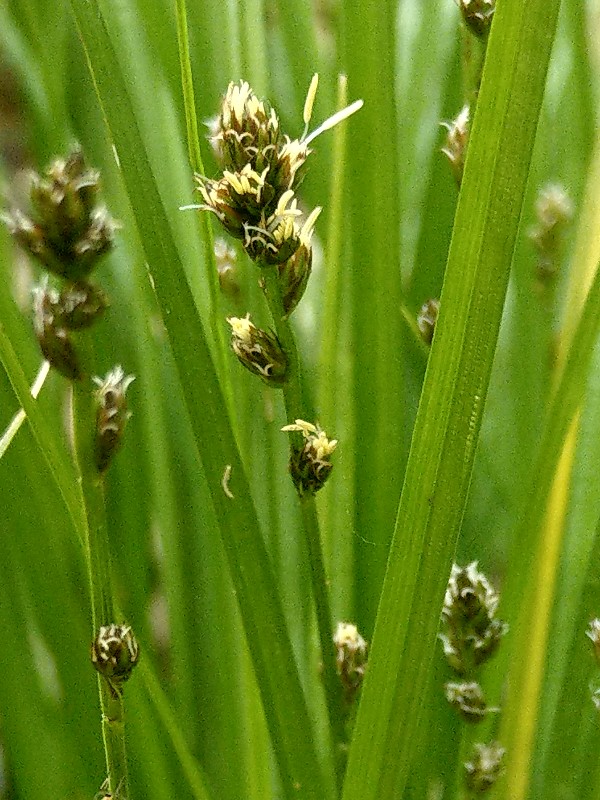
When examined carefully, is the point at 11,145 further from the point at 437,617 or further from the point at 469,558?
the point at 437,617

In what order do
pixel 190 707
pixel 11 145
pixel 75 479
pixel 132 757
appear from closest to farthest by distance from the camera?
1. pixel 75 479
2. pixel 132 757
3. pixel 190 707
4. pixel 11 145

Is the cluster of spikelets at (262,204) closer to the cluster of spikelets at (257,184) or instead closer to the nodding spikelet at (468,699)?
the cluster of spikelets at (257,184)

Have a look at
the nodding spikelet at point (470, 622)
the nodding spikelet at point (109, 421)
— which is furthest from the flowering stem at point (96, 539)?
the nodding spikelet at point (470, 622)

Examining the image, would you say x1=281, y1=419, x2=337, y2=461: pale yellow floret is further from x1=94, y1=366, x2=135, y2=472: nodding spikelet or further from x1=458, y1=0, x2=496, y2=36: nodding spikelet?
x1=458, y1=0, x2=496, y2=36: nodding spikelet

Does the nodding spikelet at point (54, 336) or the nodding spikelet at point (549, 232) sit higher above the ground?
the nodding spikelet at point (549, 232)

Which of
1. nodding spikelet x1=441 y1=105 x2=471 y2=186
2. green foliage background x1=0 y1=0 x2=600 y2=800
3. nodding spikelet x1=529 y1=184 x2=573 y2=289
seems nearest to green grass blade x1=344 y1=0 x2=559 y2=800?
green foliage background x1=0 y1=0 x2=600 y2=800

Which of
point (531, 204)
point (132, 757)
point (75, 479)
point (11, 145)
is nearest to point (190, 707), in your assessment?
point (132, 757)
